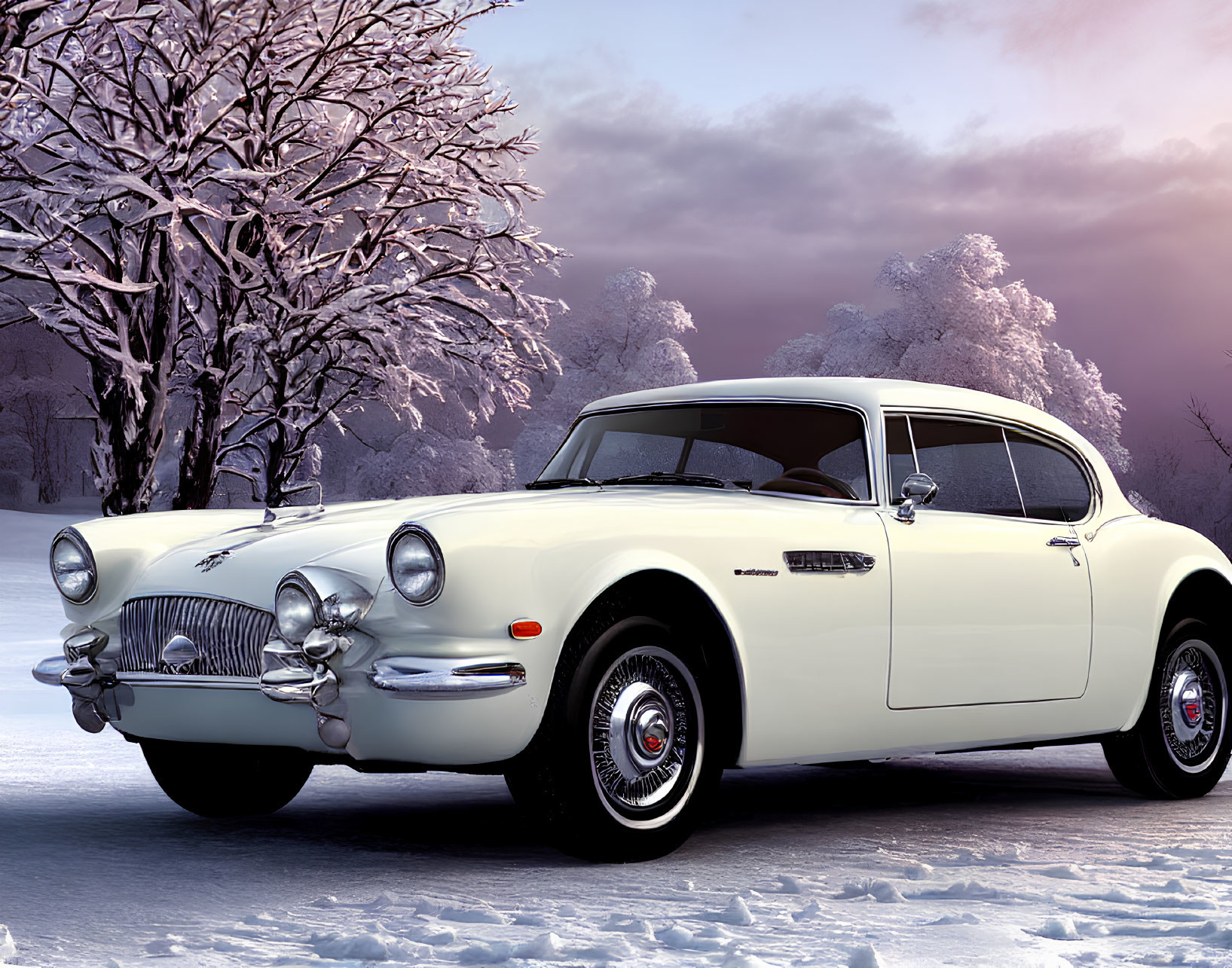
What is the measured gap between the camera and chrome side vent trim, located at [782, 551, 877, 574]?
5648 mm

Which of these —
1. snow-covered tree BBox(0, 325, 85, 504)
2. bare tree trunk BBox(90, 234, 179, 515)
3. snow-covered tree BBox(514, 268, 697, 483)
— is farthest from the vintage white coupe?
snow-covered tree BBox(514, 268, 697, 483)

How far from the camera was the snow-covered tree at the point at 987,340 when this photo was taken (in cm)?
5119

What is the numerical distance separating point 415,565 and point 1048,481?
3.31m

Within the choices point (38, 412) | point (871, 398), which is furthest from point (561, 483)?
point (38, 412)

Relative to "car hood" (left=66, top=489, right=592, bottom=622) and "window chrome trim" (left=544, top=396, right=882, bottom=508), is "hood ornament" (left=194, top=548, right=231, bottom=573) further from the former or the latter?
"window chrome trim" (left=544, top=396, right=882, bottom=508)

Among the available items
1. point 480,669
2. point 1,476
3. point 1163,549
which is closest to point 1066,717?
point 1163,549

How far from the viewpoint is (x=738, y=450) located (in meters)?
6.52

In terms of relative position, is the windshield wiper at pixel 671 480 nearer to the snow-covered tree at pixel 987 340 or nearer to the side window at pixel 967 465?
the side window at pixel 967 465

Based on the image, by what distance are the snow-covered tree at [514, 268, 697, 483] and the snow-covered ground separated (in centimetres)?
4952

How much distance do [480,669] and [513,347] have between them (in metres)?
21.7

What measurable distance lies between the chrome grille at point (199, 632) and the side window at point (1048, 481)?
11.1 ft

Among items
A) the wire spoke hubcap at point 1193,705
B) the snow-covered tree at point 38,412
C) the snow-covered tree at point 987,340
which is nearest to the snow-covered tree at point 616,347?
the snow-covered tree at point 987,340

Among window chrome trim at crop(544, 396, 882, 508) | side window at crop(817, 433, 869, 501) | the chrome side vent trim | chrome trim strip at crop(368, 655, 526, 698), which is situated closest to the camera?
chrome trim strip at crop(368, 655, 526, 698)

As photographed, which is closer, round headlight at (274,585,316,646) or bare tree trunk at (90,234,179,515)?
round headlight at (274,585,316,646)
